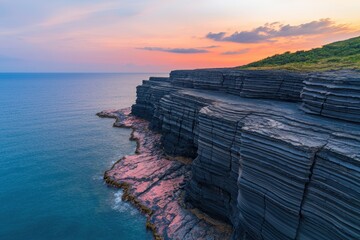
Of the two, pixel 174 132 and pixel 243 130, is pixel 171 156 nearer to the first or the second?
pixel 174 132

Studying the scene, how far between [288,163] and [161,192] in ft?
70.0

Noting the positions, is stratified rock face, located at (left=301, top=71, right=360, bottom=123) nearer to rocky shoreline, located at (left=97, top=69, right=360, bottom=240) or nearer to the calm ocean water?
rocky shoreline, located at (left=97, top=69, right=360, bottom=240)

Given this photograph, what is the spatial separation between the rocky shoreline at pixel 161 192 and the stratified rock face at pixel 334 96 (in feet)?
49.6

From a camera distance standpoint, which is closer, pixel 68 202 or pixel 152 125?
pixel 68 202

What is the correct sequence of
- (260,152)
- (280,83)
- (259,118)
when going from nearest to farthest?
(260,152)
(259,118)
(280,83)

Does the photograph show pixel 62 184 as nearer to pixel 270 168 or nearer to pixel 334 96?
pixel 270 168

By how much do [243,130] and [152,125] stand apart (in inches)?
1781

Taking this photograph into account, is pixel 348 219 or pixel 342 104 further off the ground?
pixel 342 104

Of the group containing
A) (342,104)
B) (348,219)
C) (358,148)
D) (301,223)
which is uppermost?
(342,104)

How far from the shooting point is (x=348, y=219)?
14133mm

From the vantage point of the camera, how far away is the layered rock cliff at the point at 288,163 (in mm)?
15000

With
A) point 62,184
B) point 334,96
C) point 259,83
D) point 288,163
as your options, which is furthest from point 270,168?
point 62,184

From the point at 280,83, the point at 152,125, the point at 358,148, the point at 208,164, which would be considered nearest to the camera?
the point at 358,148

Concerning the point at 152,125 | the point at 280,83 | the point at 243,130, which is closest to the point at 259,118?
the point at 243,130
